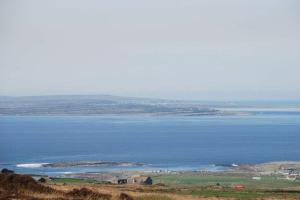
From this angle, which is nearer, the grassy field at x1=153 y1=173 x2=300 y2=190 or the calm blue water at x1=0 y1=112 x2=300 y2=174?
the grassy field at x1=153 y1=173 x2=300 y2=190

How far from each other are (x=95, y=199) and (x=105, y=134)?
11859cm

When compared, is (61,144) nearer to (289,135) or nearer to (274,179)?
(289,135)

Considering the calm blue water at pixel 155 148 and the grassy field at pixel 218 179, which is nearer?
the grassy field at pixel 218 179

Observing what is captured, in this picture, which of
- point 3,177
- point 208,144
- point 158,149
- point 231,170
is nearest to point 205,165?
point 231,170

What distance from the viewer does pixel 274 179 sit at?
5644cm

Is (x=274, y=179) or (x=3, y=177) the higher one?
(x=3, y=177)

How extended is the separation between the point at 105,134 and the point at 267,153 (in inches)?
1980

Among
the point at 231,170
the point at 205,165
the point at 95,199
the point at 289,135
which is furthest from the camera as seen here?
the point at 289,135

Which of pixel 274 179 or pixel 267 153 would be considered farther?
pixel 267 153

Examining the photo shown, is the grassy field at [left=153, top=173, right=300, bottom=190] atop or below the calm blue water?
atop

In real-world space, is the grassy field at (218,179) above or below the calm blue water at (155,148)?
above

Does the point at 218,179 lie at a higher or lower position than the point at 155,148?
higher

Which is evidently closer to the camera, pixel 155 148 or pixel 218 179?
pixel 218 179

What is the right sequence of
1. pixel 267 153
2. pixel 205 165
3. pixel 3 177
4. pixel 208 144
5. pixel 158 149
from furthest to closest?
pixel 208 144 → pixel 158 149 → pixel 267 153 → pixel 205 165 → pixel 3 177
